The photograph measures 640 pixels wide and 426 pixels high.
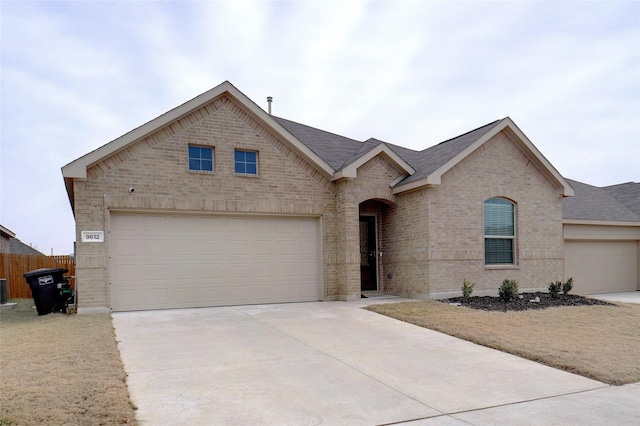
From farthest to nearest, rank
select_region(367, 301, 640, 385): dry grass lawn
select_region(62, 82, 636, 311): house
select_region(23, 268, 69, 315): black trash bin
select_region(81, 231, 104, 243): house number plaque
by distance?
select_region(62, 82, 636, 311): house
select_region(23, 268, 69, 315): black trash bin
select_region(81, 231, 104, 243): house number plaque
select_region(367, 301, 640, 385): dry grass lawn

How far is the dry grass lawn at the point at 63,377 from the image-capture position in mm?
4391

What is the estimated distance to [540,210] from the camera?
15.2 m

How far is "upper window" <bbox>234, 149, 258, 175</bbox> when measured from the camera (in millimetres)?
13055

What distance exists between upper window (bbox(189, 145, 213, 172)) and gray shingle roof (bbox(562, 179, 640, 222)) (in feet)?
42.2

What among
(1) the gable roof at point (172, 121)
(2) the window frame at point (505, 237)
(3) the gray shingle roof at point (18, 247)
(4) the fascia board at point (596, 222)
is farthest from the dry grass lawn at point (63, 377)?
(3) the gray shingle roof at point (18, 247)

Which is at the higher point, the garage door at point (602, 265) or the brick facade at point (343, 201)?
the brick facade at point (343, 201)

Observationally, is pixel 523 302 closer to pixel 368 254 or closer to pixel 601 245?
pixel 368 254

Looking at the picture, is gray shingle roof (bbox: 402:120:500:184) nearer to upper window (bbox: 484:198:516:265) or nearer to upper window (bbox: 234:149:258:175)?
upper window (bbox: 484:198:516:265)

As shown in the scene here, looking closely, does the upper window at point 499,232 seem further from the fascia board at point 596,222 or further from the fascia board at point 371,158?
the fascia board at point 596,222

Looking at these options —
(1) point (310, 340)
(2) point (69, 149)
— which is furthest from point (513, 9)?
(2) point (69, 149)

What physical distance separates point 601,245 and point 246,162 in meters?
14.5

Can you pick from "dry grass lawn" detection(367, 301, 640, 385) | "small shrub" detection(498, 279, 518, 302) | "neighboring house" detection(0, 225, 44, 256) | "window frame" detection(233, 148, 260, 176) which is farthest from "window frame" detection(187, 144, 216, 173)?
"neighboring house" detection(0, 225, 44, 256)

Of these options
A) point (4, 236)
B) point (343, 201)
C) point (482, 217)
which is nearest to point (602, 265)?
point (482, 217)

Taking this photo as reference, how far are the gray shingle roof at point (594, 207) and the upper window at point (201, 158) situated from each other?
12859mm
